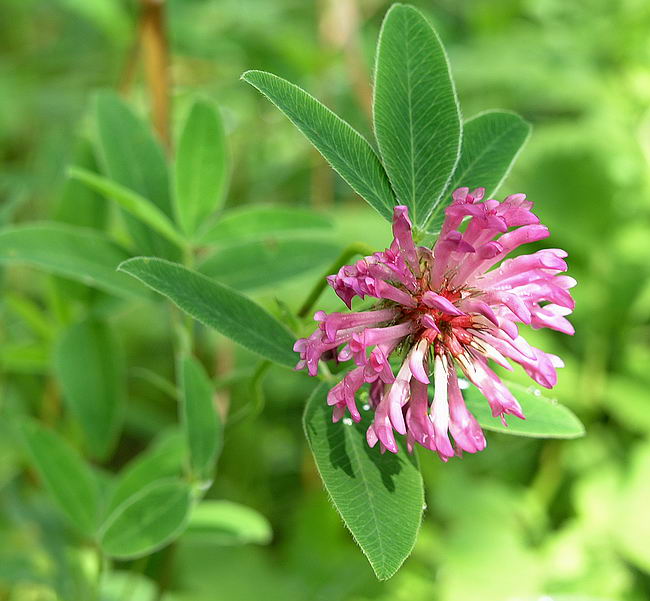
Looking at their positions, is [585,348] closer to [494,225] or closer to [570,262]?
[570,262]

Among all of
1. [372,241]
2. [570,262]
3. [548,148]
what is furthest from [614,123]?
[372,241]

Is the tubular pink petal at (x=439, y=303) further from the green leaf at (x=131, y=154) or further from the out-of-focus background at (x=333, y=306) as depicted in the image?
the out-of-focus background at (x=333, y=306)

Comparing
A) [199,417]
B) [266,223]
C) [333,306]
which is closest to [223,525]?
[199,417]

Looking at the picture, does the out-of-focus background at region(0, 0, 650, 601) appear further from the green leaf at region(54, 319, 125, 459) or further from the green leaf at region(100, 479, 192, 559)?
the green leaf at region(100, 479, 192, 559)

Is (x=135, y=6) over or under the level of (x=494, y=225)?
under

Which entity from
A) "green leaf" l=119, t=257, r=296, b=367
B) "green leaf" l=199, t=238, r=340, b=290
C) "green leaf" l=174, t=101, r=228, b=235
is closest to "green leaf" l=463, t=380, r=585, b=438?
"green leaf" l=119, t=257, r=296, b=367
